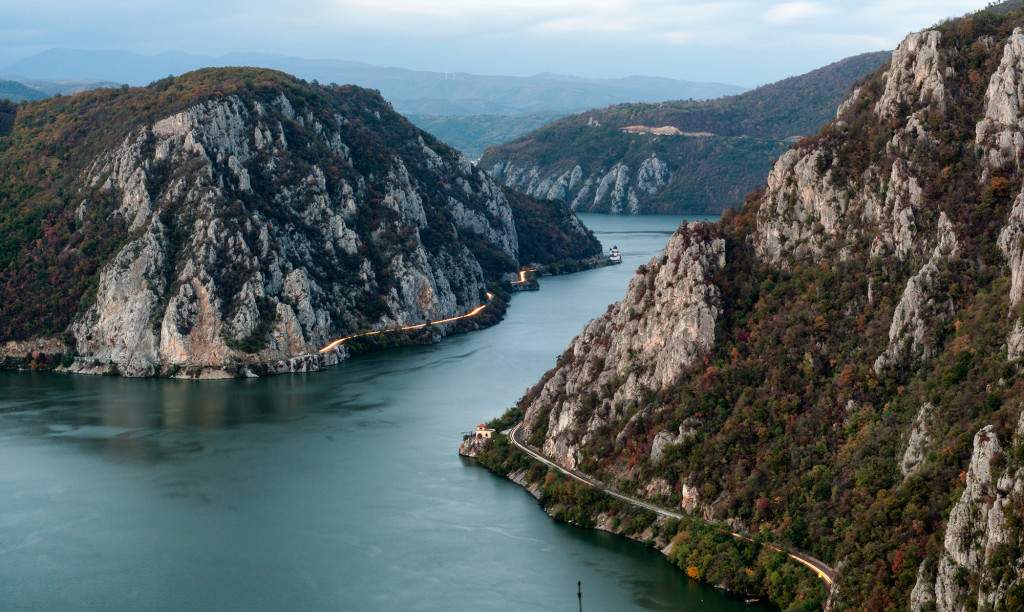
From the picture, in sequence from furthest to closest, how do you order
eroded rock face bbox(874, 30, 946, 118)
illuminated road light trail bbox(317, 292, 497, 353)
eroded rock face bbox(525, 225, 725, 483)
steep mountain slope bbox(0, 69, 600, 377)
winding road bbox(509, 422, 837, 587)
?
illuminated road light trail bbox(317, 292, 497, 353)
steep mountain slope bbox(0, 69, 600, 377)
eroded rock face bbox(525, 225, 725, 483)
eroded rock face bbox(874, 30, 946, 118)
winding road bbox(509, 422, 837, 587)

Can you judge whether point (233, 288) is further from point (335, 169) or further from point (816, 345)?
point (816, 345)

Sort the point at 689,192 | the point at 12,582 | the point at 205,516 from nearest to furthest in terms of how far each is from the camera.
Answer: the point at 12,582 < the point at 205,516 < the point at 689,192

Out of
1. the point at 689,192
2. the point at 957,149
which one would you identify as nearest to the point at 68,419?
the point at 957,149

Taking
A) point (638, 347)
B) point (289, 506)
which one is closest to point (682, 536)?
point (638, 347)

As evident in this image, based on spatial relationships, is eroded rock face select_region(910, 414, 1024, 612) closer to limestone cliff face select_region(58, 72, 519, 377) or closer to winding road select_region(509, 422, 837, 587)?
winding road select_region(509, 422, 837, 587)

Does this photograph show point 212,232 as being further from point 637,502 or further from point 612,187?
point 612,187

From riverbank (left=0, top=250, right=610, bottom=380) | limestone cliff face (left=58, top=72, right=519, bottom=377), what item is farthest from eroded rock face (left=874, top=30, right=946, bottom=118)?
limestone cliff face (left=58, top=72, right=519, bottom=377)

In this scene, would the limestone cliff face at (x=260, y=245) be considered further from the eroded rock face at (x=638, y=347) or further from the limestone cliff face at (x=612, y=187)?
the limestone cliff face at (x=612, y=187)
